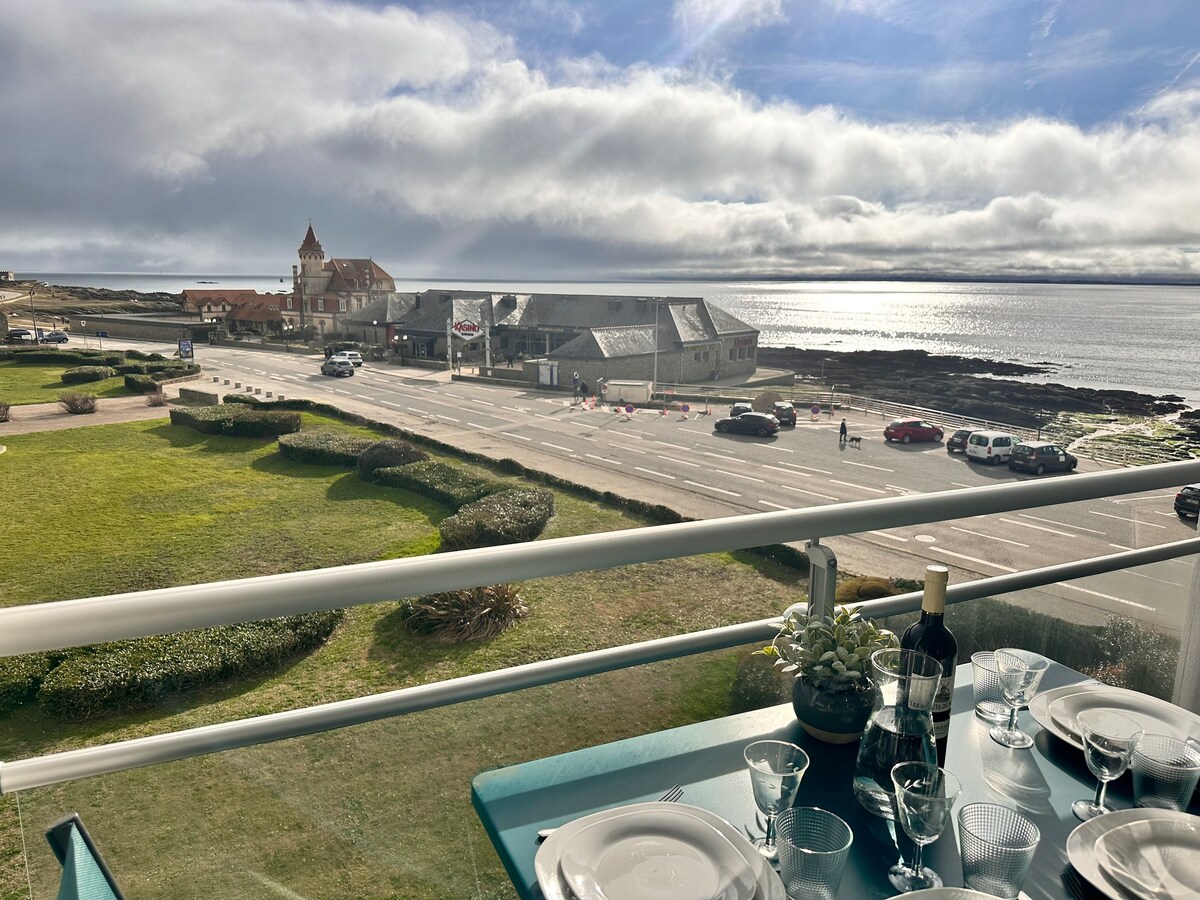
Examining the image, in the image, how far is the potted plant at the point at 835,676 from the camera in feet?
2.28

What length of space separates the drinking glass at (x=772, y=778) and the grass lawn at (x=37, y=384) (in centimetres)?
1621

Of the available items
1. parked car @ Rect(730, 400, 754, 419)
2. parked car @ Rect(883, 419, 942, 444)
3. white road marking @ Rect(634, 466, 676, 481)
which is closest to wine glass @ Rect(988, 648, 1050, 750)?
white road marking @ Rect(634, 466, 676, 481)

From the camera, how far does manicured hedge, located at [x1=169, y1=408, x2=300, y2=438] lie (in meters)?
15.5

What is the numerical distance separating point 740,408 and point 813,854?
20.6 meters

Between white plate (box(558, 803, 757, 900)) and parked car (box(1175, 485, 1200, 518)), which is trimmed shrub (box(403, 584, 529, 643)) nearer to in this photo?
parked car (box(1175, 485, 1200, 518))

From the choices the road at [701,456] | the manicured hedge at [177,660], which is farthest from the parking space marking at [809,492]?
the manicured hedge at [177,660]

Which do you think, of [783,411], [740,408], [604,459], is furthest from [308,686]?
[783,411]

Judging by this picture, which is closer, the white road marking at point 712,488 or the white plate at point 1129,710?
the white plate at point 1129,710

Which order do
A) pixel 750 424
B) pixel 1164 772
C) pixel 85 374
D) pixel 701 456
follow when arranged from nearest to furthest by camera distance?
pixel 1164 772 < pixel 85 374 < pixel 701 456 < pixel 750 424

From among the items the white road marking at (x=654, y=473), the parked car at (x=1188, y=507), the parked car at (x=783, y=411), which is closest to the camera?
the parked car at (x=1188, y=507)

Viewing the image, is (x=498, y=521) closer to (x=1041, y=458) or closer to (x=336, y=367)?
(x=336, y=367)

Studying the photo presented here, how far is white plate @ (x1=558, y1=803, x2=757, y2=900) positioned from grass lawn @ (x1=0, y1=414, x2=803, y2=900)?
0.18 m

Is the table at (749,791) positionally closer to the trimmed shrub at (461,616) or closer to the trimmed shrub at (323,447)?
the trimmed shrub at (461,616)

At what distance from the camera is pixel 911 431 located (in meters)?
20.1
